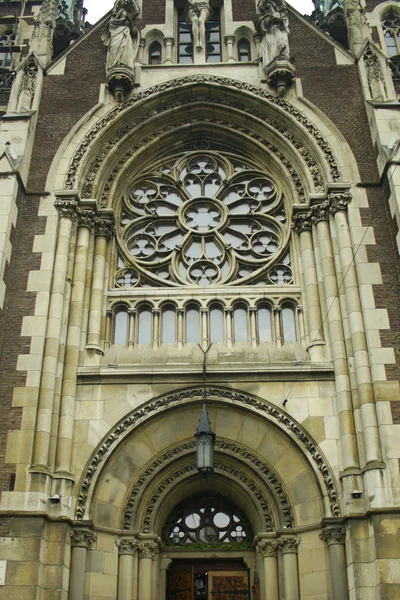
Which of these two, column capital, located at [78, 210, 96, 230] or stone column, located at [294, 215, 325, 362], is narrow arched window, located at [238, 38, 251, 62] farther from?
column capital, located at [78, 210, 96, 230]

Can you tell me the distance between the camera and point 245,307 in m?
16.4

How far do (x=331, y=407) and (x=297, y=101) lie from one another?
26.1 feet

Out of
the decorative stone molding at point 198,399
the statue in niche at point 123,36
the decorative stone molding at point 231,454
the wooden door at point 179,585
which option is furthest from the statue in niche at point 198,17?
the wooden door at point 179,585

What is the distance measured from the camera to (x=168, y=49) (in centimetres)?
1958

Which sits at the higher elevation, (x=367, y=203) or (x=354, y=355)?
(x=367, y=203)

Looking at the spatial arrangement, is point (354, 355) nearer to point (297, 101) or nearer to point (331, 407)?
point (331, 407)

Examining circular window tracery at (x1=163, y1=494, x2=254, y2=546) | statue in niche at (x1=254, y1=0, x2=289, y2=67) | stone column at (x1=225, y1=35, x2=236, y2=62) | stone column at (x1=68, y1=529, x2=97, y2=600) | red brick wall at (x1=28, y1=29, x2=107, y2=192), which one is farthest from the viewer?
stone column at (x1=225, y1=35, x2=236, y2=62)

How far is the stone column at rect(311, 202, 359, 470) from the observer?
13781mm

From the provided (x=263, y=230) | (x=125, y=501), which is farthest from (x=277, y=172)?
(x=125, y=501)

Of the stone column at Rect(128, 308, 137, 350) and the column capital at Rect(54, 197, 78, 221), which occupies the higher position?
the column capital at Rect(54, 197, 78, 221)

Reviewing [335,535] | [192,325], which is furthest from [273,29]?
[335,535]

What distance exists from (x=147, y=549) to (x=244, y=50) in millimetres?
13429

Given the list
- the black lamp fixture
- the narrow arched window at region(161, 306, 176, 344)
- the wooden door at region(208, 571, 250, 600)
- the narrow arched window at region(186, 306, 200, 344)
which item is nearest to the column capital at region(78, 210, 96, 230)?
the narrow arched window at region(161, 306, 176, 344)

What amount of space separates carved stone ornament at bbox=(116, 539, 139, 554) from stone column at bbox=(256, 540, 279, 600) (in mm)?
2397
